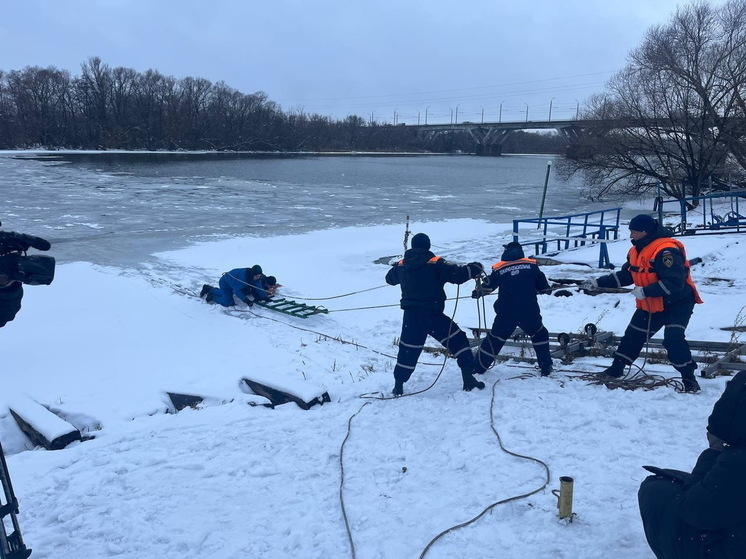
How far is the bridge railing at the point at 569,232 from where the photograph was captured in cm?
1397

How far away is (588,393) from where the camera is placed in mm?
5246

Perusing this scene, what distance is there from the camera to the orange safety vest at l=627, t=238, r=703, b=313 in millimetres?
5266

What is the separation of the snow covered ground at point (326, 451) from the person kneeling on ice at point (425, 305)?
13.0 inches

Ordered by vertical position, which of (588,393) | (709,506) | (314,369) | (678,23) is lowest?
(314,369)

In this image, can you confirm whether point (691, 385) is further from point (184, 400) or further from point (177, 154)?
point (177, 154)

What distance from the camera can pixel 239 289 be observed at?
10586 millimetres

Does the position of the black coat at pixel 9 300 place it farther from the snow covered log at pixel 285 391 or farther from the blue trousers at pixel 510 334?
the blue trousers at pixel 510 334

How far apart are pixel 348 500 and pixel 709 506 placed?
211 cm

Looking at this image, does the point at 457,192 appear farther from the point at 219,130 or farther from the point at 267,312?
the point at 219,130

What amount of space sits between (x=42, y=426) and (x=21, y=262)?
2765 mm

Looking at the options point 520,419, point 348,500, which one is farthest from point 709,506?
point 520,419

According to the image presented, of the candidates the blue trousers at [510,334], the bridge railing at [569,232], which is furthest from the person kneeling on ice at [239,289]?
the bridge railing at [569,232]

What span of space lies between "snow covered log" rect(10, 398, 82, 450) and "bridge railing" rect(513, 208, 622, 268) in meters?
10.9

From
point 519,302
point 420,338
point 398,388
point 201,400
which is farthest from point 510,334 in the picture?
point 201,400
